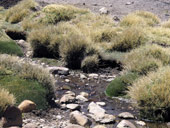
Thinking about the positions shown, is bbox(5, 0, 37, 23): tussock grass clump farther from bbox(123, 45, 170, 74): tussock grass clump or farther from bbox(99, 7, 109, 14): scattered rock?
bbox(123, 45, 170, 74): tussock grass clump

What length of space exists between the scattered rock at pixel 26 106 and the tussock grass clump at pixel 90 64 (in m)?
5.13

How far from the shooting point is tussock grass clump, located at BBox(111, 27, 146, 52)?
48.3ft

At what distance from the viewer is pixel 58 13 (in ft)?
66.4

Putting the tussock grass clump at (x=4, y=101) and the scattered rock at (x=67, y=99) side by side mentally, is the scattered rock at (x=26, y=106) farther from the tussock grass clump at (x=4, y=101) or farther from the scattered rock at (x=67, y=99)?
the scattered rock at (x=67, y=99)

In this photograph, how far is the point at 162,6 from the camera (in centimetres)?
2486

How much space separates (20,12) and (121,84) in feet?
39.3

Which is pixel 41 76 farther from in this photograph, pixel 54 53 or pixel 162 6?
pixel 162 6

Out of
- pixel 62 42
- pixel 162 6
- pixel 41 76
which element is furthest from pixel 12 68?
pixel 162 6

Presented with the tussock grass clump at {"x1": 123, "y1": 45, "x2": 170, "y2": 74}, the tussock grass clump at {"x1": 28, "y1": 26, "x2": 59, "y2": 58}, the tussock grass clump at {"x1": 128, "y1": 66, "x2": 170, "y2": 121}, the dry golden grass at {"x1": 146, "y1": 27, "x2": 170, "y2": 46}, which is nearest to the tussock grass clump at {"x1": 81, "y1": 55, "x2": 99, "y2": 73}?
the tussock grass clump at {"x1": 123, "y1": 45, "x2": 170, "y2": 74}

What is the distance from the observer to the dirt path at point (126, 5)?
23.8 metres

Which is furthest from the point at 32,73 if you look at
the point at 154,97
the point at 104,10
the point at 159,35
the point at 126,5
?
the point at 126,5

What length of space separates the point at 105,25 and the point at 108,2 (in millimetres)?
8787

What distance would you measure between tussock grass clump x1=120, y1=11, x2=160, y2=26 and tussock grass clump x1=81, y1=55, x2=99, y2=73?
528 centimetres

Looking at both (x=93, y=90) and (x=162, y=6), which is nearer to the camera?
(x=93, y=90)
